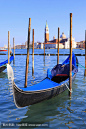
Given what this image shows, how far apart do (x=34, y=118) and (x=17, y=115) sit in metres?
0.62

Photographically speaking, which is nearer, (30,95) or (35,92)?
(30,95)

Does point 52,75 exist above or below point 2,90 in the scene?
above

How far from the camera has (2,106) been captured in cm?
667

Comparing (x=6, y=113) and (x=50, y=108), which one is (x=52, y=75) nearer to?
(x=50, y=108)

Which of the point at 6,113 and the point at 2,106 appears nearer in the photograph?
the point at 6,113

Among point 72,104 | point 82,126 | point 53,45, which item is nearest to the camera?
point 82,126

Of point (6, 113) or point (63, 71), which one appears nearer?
point (6, 113)

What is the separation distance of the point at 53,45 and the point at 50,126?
5602 inches

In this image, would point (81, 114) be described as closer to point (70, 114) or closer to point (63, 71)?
point (70, 114)

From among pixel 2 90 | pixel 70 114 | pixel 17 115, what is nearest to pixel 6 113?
pixel 17 115

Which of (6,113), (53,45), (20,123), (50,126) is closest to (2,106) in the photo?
(6,113)

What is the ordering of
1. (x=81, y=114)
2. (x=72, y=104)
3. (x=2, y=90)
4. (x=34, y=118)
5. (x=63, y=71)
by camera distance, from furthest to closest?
(x=63, y=71), (x=2, y=90), (x=72, y=104), (x=81, y=114), (x=34, y=118)

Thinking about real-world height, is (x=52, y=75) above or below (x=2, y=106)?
above

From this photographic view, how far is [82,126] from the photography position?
5090mm
